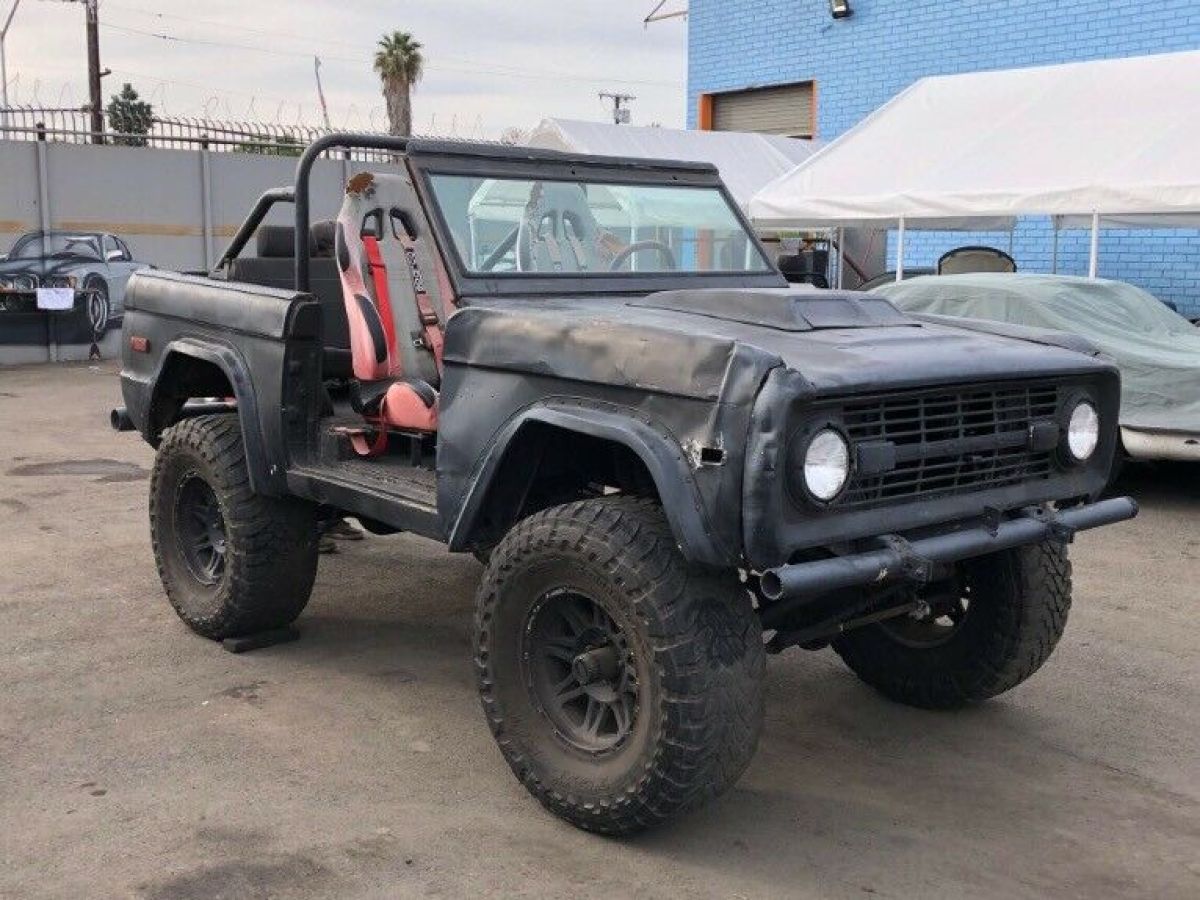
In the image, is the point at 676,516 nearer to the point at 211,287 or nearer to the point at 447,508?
the point at 447,508

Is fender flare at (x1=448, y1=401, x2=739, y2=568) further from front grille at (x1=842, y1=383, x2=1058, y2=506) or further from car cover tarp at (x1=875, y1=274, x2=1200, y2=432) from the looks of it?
car cover tarp at (x1=875, y1=274, x2=1200, y2=432)

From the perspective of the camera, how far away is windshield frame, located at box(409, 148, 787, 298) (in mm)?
4312

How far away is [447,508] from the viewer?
3.89 meters

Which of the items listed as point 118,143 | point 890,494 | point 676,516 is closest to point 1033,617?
point 890,494

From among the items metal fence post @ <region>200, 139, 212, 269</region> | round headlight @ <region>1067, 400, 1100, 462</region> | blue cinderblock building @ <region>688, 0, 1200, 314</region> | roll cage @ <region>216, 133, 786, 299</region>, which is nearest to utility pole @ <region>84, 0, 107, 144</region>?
metal fence post @ <region>200, 139, 212, 269</region>

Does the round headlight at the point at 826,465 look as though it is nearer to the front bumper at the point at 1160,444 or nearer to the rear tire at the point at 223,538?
the rear tire at the point at 223,538

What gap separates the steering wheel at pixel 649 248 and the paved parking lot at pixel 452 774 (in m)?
1.59

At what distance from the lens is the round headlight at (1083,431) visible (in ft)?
12.7

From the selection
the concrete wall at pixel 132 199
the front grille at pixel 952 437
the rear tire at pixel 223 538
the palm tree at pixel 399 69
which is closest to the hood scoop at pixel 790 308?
the front grille at pixel 952 437

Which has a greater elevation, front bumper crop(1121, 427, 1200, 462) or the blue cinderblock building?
the blue cinderblock building

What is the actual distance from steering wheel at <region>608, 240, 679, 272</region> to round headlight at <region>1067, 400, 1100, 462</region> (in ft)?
5.26

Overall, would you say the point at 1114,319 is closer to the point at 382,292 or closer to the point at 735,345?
the point at 382,292

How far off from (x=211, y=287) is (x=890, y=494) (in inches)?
112

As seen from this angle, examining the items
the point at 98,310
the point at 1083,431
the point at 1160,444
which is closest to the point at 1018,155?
the point at 1160,444
